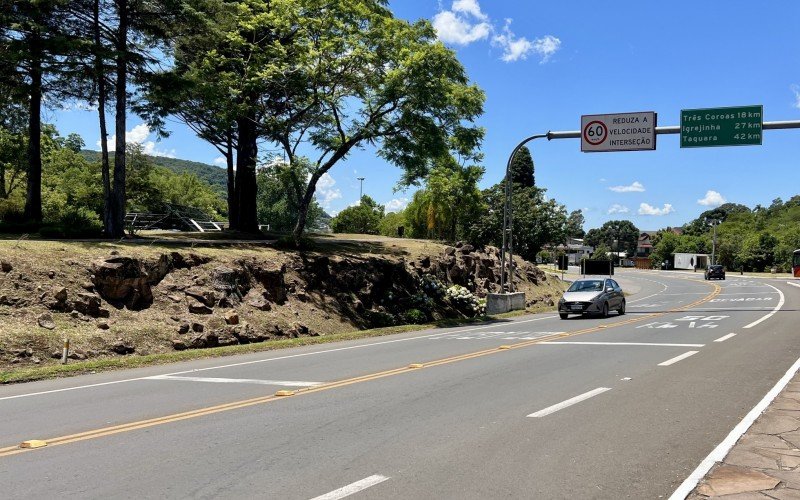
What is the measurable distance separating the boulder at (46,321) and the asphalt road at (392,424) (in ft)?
11.7

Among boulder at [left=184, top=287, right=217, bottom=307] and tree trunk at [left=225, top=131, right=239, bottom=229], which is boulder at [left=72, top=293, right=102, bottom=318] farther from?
tree trunk at [left=225, top=131, right=239, bottom=229]

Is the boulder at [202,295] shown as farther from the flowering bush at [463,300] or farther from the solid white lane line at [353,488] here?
the solid white lane line at [353,488]

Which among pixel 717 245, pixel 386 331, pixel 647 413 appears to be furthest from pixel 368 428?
pixel 717 245

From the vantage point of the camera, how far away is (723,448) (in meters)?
6.21

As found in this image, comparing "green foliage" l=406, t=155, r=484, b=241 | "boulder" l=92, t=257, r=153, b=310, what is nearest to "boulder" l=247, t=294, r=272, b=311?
"boulder" l=92, t=257, r=153, b=310

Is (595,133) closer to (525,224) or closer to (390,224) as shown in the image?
(525,224)

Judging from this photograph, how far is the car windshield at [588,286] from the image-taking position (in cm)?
2523

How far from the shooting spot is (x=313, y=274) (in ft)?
79.3

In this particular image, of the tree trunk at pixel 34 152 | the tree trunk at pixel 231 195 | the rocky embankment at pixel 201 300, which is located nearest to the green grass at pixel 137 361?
the rocky embankment at pixel 201 300

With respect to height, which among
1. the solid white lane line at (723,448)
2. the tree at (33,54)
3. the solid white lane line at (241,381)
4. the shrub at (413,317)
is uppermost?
the tree at (33,54)

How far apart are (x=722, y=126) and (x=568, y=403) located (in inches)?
703

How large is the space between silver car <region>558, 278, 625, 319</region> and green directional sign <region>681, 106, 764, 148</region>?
6340 millimetres

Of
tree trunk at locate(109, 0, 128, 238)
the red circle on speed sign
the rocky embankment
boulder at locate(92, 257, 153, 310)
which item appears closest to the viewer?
the rocky embankment

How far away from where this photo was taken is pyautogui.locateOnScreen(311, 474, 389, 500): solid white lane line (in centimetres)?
489
